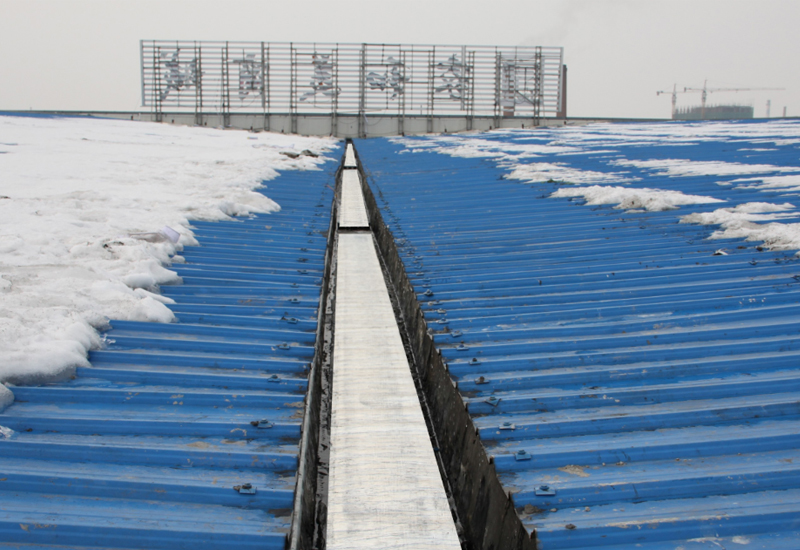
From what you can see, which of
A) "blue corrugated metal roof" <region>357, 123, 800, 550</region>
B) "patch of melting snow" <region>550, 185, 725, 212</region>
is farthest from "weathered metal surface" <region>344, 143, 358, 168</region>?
"blue corrugated metal roof" <region>357, 123, 800, 550</region>

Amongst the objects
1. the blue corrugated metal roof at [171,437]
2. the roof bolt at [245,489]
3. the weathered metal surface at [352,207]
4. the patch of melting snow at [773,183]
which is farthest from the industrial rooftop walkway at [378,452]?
the patch of melting snow at [773,183]

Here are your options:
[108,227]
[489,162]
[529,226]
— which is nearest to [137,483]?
[108,227]

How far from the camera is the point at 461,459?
3.16m

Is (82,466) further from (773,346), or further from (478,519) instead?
(773,346)

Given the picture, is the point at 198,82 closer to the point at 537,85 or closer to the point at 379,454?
the point at 537,85

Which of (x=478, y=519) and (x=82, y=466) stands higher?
(x=82, y=466)

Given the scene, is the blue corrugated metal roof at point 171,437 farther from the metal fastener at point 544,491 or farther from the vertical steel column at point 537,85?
the vertical steel column at point 537,85

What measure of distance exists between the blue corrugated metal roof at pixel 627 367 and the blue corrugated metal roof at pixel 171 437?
0.99 metres

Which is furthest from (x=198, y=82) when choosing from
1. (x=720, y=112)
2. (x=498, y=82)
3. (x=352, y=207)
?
(x=720, y=112)

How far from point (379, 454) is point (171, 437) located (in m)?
1.21

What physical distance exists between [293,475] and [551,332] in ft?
6.55

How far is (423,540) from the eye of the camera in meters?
2.78

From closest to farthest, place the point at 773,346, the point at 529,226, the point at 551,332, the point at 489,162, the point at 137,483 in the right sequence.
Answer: the point at 137,483 → the point at 773,346 → the point at 551,332 → the point at 529,226 → the point at 489,162

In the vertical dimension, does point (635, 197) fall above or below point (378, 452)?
above
